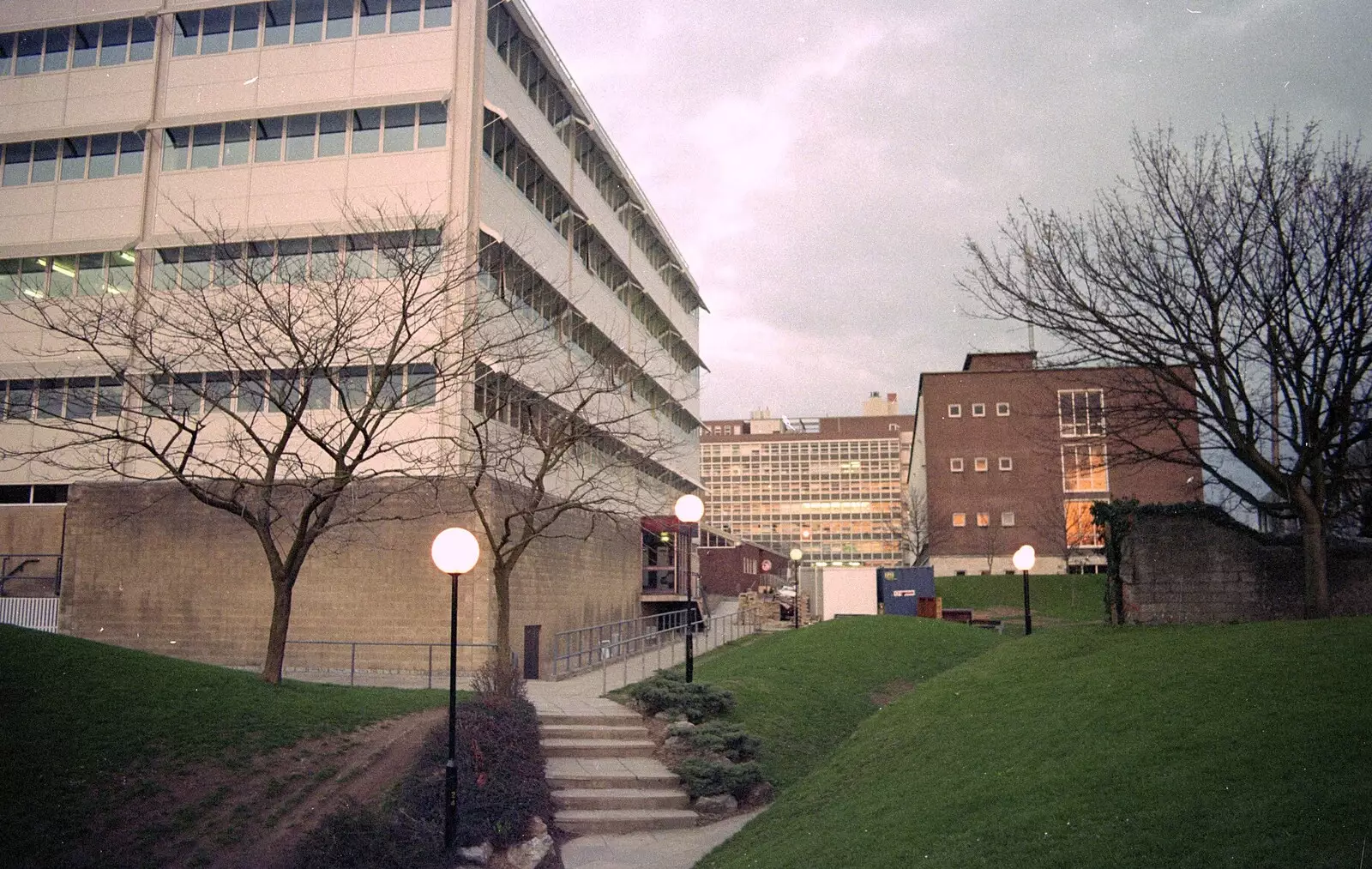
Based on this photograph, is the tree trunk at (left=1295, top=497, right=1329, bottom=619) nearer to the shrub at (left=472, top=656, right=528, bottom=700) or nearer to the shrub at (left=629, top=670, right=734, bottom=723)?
the shrub at (left=629, top=670, right=734, bottom=723)

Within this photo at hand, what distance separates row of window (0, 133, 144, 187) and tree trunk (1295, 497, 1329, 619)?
1153 inches

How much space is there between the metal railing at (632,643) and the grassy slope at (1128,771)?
945 centimetres

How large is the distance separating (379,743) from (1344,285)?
49.8 feet

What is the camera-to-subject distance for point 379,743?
1282 centimetres

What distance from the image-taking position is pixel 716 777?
44.2 ft

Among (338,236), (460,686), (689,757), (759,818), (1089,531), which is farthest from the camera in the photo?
(1089,531)

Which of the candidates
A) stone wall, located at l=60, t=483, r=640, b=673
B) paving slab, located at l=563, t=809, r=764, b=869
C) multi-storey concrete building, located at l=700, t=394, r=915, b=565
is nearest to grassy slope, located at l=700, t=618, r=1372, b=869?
paving slab, located at l=563, t=809, r=764, b=869

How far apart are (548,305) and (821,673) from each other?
1465 cm

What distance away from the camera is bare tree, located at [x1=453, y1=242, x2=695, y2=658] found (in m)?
20.8

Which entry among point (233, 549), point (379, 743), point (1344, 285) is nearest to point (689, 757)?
point (379, 743)

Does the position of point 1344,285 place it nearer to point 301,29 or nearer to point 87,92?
point 301,29

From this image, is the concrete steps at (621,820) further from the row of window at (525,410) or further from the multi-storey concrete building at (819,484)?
the multi-storey concrete building at (819,484)

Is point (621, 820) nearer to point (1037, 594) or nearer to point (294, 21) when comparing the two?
point (294, 21)

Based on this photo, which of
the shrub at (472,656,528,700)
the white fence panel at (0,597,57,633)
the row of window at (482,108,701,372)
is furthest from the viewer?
the row of window at (482,108,701,372)
